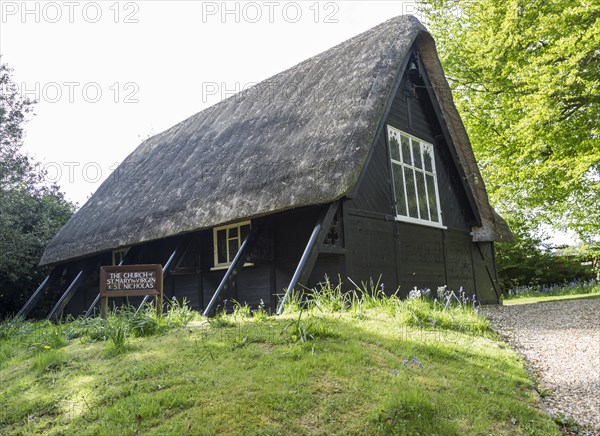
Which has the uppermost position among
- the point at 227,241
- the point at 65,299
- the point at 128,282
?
the point at 227,241

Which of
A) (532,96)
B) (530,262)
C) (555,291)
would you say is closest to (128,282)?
(532,96)

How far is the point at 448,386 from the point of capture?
4746 mm

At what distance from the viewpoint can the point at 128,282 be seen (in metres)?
8.27

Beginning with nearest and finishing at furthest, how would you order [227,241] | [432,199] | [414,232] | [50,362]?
[50,362] → [414,232] → [227,241] → [432,199]

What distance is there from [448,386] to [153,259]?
10892mm

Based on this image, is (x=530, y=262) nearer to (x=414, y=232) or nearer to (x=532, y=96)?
(x=532, y=96)

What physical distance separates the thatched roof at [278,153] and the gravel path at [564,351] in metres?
3.45

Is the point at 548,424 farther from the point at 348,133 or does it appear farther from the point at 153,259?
the point at 153,259

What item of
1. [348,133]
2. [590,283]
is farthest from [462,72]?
[348,133]

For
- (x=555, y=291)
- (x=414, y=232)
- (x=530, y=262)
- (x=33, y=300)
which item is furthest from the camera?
(x=530, y=262)

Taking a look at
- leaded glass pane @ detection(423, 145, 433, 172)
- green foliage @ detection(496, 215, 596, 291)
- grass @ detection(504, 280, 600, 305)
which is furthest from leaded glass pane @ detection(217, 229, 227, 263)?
green foliage @ detection(496, 215, 596, 291)

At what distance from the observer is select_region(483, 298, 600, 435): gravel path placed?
16.7 ft

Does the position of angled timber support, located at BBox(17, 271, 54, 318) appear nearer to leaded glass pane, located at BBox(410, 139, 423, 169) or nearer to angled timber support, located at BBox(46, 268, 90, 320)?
angled timber support, located at BBox(46, 268, 90, 320)

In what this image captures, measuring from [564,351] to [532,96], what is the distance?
8.63m
